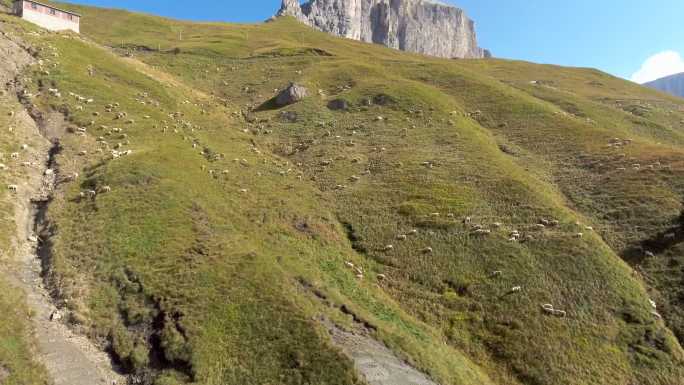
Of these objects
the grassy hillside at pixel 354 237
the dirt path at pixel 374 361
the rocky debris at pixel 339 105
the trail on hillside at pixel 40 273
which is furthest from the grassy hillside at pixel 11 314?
the rocky debris at pixel 339 105

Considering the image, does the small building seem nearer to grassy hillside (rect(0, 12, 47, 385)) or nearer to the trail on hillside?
the trail on hillside

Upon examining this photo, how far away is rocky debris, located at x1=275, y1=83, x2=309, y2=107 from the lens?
7100 centimetres

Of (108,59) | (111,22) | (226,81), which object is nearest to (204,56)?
(226,81)

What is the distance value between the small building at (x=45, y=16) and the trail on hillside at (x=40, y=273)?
151ft

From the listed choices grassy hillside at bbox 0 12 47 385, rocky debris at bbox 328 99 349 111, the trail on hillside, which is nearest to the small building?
the trail on hillside

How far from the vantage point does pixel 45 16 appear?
83.3m

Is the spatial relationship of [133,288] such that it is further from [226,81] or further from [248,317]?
[226,81]

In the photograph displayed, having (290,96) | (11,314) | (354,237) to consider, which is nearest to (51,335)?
(11,314)

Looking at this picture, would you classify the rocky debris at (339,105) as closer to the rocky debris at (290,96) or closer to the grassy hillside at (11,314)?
the rocky debris at (290,96)

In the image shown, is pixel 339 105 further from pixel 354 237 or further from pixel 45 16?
pixel 45 16

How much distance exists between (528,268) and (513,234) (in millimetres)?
4003

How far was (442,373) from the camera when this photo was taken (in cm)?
2217

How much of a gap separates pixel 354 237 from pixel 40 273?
824 inches

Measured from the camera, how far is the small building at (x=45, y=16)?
262 feet
